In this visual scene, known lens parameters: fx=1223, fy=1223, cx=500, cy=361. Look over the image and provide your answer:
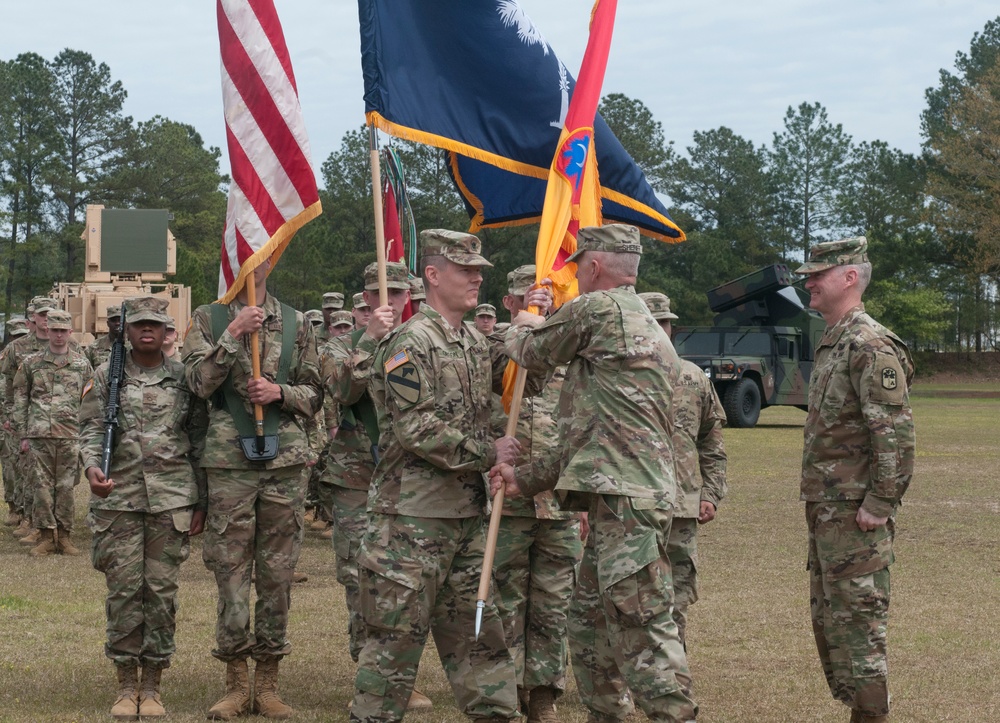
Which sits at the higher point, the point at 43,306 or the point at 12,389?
the point at 43,306

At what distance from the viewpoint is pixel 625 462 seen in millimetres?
4664

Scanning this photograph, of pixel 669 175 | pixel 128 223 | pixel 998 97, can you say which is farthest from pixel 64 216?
pixel 998 97

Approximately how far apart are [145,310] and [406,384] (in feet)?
5.87

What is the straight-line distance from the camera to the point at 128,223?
21.5m

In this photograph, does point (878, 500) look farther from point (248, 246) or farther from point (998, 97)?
point (998, 97)

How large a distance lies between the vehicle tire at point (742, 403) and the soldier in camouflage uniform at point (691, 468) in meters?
18.7

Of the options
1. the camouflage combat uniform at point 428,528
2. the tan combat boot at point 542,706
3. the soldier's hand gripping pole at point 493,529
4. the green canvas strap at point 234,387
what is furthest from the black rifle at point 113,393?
the tan combat boot at point 542,706


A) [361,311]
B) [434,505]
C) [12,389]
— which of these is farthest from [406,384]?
[12,389]

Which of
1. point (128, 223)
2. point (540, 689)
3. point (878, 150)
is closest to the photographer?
point (540, 689)

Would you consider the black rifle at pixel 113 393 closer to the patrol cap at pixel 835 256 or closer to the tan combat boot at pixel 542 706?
the tan combat boot at pixel 542 706

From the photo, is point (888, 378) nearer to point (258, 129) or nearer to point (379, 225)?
point (379, 225)

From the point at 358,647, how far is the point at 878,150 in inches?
2577

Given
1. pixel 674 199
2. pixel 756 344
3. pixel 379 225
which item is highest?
pixel 674 199

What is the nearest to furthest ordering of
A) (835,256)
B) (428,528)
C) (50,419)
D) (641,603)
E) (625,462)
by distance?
1. (641,603)
2. (625,462)
3. (428,528)
4. (835,256)
5. (50,419)
